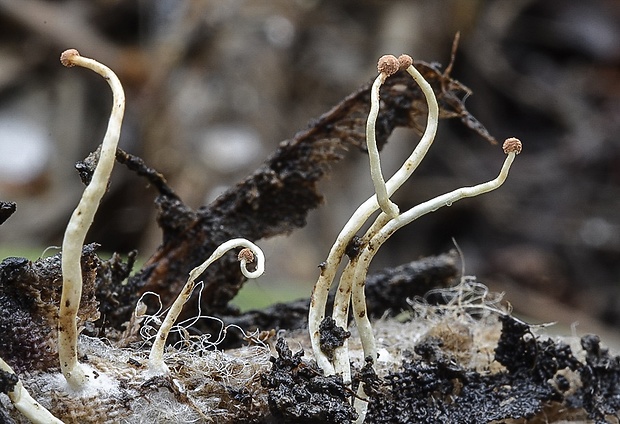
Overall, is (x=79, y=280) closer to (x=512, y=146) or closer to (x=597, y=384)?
(x=512, y=146)

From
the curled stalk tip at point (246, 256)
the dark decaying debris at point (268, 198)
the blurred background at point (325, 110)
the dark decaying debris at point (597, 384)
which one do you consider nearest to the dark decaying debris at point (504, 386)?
the dark decaying debris at point (597, 384)

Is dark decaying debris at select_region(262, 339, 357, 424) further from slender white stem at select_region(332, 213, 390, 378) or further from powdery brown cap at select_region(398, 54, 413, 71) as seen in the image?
powdery brown cap at select_region(398, 54, 413, 71)

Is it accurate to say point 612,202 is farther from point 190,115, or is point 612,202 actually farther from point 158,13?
point 158,13

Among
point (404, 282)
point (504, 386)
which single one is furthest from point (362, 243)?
point (404, 282)

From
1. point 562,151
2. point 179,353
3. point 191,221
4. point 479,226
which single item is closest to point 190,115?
point 479,226

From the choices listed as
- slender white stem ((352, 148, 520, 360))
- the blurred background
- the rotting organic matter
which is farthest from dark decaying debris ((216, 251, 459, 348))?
the blurred background

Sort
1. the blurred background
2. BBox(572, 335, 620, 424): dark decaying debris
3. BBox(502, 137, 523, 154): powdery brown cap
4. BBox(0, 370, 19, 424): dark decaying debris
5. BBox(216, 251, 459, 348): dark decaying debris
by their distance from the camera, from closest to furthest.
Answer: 1. BBox(0, 370, 19, 424): dark decaying debris
2. BBox(502, 137, 523, 154): powdery brown cap
3. BBox(572, 335, 620, 424): dark decaying debris
4. BBox(216, 251, 459, 348): dark decaying debris
5. the blurred background
